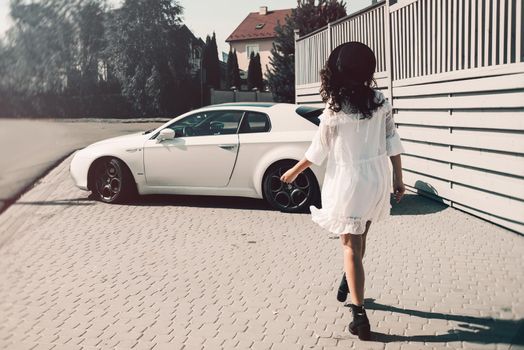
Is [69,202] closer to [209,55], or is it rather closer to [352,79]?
[209,55]

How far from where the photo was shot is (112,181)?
7.81m

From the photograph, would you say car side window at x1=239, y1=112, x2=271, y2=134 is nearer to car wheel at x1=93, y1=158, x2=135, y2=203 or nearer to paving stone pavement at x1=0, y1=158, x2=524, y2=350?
paving stone pavement at x1=0, y1=158, x2=524, y2=350

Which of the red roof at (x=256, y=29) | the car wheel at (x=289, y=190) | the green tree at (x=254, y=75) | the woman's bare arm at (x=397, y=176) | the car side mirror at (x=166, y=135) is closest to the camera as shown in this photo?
the woman's bare arm at (x=397, y=176)

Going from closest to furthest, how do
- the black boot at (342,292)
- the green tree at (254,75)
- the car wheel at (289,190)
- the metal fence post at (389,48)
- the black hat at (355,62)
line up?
1. the black hat at (355,62)
2. the black boot at (342,292)
3. the car wheel at (289,190)
4. the metal fence post at (389,48)
5. the green tree at (254,75)

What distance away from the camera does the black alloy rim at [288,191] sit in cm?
700

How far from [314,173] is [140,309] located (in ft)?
11.5

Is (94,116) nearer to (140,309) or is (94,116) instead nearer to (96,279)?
(140,309)

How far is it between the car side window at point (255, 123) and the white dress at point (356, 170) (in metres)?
3.90

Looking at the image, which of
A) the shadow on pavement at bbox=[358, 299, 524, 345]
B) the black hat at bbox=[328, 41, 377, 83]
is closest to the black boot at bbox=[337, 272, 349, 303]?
the shadow on pavement at bbox=[358, 299, 524, 345]

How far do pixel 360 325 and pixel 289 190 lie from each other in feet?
12.6

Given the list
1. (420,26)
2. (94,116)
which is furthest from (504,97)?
(94,116)

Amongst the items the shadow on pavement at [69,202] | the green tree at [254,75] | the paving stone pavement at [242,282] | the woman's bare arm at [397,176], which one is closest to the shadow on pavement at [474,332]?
the paving stone pavement at [242,282]

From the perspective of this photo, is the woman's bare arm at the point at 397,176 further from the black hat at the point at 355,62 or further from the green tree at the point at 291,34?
the green tree at the point at 291,34

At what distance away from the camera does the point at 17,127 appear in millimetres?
1322
